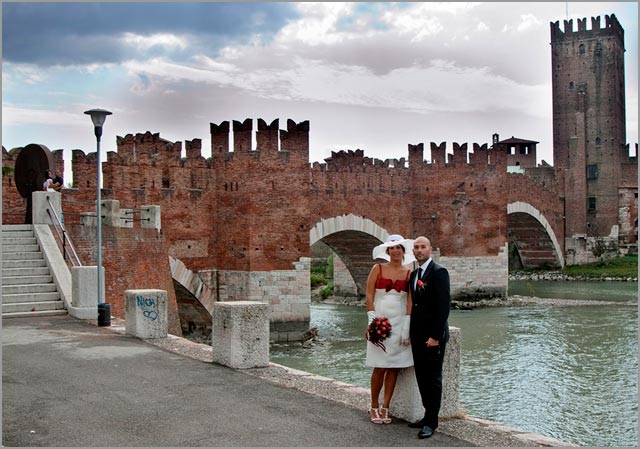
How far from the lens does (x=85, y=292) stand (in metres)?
10.4

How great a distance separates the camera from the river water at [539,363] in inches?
503

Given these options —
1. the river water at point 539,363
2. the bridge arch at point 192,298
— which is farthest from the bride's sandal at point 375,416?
the bridge arch at point 192,298

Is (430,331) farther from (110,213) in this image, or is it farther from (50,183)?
(50,183)

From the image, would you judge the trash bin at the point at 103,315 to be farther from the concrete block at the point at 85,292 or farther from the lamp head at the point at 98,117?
the lamp head at the point at 98,117

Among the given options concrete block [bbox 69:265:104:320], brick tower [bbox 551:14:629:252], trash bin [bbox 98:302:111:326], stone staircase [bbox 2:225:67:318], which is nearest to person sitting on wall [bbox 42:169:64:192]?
stone staircase [bbox 2:225:67:318]

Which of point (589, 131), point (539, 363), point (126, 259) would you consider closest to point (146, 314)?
point (126, 259)

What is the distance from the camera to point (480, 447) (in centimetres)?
515

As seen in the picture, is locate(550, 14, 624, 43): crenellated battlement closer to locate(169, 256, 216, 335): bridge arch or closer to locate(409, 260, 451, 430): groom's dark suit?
locate(169, 256, 216, 335): bridge arch

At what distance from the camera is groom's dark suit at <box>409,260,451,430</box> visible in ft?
18.1

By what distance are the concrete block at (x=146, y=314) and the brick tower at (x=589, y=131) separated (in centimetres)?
4099

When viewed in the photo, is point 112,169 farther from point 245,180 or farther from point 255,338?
point 255,338

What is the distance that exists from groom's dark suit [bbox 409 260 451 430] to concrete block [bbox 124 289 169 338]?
429cm

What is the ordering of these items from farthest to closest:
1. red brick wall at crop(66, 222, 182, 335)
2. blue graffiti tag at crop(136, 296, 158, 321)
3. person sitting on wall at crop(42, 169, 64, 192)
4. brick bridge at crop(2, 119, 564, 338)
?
brick bridge at crop(2, 119, 564, 338)
person sitting on wall at crop(42, 169, 64, 192)
red brick wall at crop(66, 222, 182, 335)
blue graffiti tag at crop(136, 296, 158, 321)

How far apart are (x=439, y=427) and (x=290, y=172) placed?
54.8 ft
